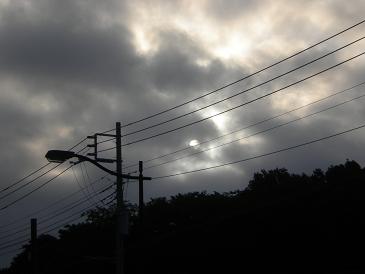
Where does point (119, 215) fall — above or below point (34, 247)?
above

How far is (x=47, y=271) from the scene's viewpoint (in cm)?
5503

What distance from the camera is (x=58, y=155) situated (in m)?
23.0

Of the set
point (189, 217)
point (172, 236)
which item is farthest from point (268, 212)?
point (189, 217)

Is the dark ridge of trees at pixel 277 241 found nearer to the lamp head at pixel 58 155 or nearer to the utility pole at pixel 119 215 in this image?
the utility pole at pixel 119 215

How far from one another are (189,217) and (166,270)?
36220 millimetres

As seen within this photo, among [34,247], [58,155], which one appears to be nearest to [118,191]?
[58,155]

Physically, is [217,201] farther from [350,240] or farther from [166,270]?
[350,240]

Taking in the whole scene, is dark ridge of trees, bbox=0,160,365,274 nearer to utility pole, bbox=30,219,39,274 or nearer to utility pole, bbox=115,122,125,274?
utility pole, bbox=115,122,125,274

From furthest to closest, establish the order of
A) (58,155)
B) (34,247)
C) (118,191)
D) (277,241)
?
(34,247) → (277,241) → (118,191) → (58,155)

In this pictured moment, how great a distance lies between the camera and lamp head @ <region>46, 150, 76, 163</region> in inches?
905

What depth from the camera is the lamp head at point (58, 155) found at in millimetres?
22984

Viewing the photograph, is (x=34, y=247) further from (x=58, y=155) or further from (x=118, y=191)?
(x=58, y=155)

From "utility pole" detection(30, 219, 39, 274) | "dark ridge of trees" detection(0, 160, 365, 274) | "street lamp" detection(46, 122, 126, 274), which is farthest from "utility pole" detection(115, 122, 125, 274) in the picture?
"utility pole" detection(30, 219, 39, 274)

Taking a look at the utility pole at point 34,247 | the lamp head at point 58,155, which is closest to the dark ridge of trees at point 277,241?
the utility pole at point 34,247
